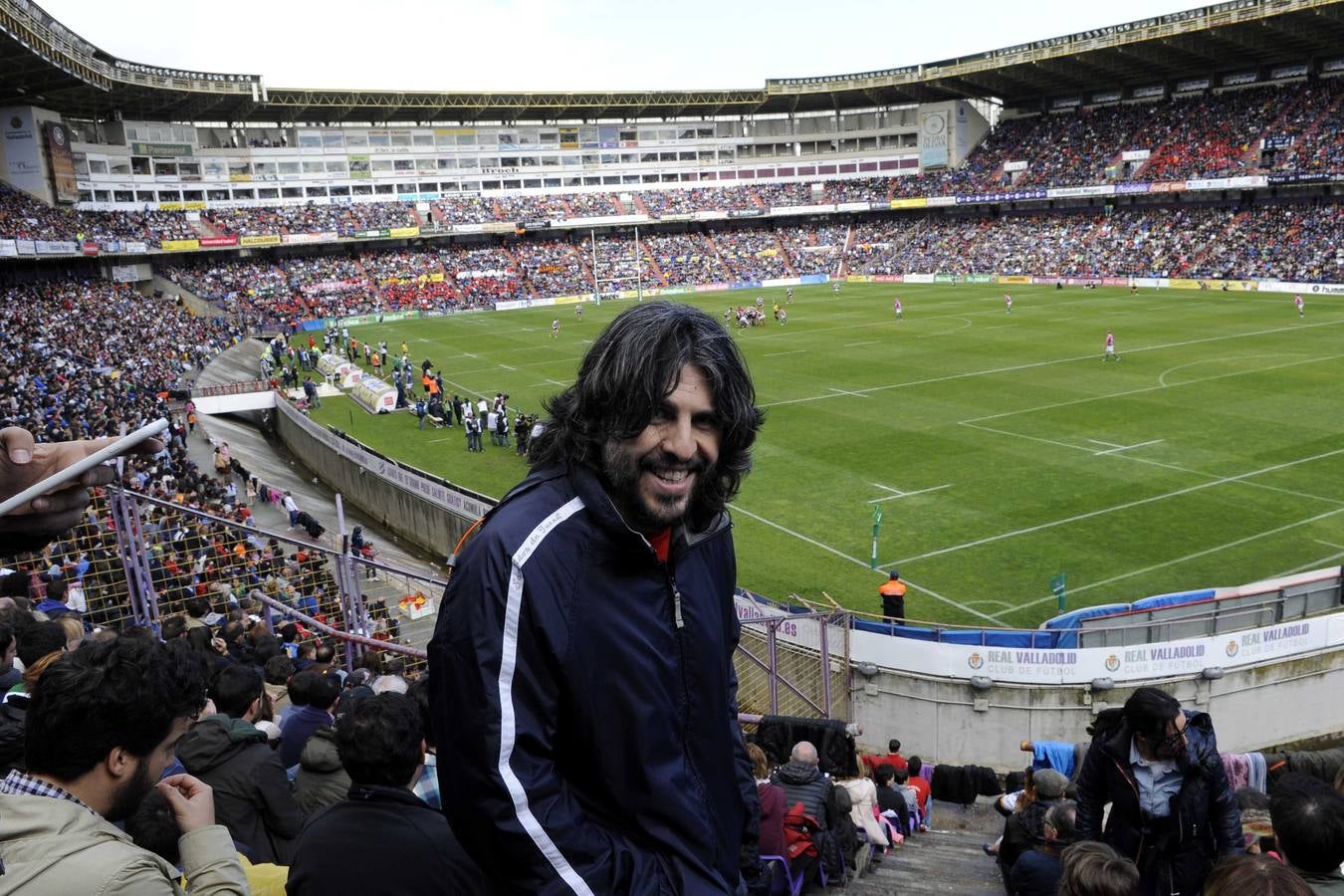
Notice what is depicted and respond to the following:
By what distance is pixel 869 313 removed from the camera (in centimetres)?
5781

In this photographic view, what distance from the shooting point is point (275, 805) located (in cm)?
468

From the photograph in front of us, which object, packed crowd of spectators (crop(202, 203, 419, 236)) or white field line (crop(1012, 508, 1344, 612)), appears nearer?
white field line (crop(1012, 508, 1344, 612))

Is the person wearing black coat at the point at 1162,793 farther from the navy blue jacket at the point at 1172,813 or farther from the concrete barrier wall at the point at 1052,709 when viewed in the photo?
the concrete barrier wall at the point at 1052,709

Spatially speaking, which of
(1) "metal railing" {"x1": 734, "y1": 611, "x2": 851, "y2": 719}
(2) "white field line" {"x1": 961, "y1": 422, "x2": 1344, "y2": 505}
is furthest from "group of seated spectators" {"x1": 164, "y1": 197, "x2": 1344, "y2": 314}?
(1) "metal railing" {"x1": 734, "y1": 611, "x2": 851, "y2": 719}

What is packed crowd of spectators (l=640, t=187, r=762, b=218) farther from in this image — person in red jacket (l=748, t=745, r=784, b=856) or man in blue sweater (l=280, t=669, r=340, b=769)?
person in red jacket (l=748, t=745, r=784, b=856)

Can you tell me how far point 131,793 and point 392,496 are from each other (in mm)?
24842

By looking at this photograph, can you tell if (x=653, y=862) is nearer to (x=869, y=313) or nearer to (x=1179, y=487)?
(x=1179, y=487)

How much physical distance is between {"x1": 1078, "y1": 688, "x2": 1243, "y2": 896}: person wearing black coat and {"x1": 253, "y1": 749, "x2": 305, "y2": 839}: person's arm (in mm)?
3890

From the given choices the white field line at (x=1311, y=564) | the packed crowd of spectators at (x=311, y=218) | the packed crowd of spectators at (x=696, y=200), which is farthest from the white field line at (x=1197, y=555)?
the packed crowd of spectators at (x=696, y=200)

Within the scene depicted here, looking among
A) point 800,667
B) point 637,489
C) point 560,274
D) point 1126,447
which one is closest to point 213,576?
point 800,667

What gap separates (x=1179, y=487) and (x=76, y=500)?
80.8 feet

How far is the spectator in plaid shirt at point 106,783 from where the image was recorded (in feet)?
7.74

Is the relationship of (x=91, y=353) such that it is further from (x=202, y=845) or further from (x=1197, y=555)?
(x=202, y=845)

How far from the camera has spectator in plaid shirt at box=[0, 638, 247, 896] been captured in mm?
2359
